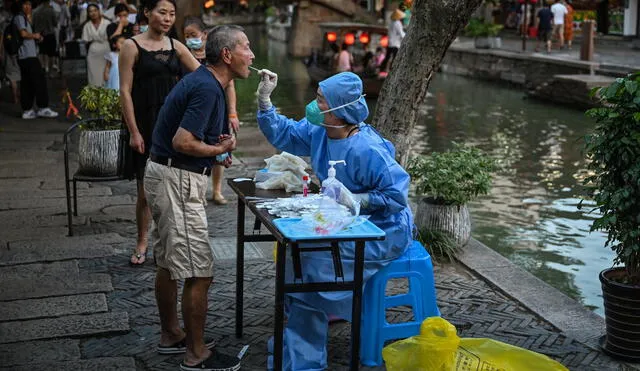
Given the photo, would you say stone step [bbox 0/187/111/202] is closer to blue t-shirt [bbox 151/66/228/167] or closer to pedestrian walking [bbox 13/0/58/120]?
blue t-shirt [bbox 151/66/228/167]

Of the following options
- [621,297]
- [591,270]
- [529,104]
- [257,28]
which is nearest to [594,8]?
[529,104]

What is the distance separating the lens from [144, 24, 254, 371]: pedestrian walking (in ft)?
16.0

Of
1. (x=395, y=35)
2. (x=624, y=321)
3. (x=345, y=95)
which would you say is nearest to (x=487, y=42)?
(x=395, y=35)

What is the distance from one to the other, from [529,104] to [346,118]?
18.4 metres

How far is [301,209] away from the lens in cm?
484

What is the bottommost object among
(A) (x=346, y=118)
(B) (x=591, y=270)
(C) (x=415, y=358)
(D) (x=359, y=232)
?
(B) (x=591, y=270)

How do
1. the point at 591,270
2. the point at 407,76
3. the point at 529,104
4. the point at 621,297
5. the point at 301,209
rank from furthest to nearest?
the point at 529,104
the point at 591,270
the point at 407,76
the point at 621,297
the point at 301,209

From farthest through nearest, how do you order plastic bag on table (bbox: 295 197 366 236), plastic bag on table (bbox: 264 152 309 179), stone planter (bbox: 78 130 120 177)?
stone planter (bbox: 78 130 120 177) < plastic bag on table (bbox: 264 152 309 179) < plastic bag on table (bbox: 295 197 366 236)

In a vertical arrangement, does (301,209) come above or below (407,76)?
below

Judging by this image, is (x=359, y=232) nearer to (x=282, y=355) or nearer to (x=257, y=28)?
(x=282, y=355)

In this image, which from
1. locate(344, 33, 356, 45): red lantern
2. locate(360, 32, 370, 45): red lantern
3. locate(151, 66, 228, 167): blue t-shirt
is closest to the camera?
locate(151, 66, 228, 167): blue t-shirt

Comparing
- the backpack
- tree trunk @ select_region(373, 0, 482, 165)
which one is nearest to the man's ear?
tree trunk @ select_region(373, 0, 482, 165)

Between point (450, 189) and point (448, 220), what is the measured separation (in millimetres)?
248

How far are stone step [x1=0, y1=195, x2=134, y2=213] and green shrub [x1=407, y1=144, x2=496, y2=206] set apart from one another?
3171 mm
